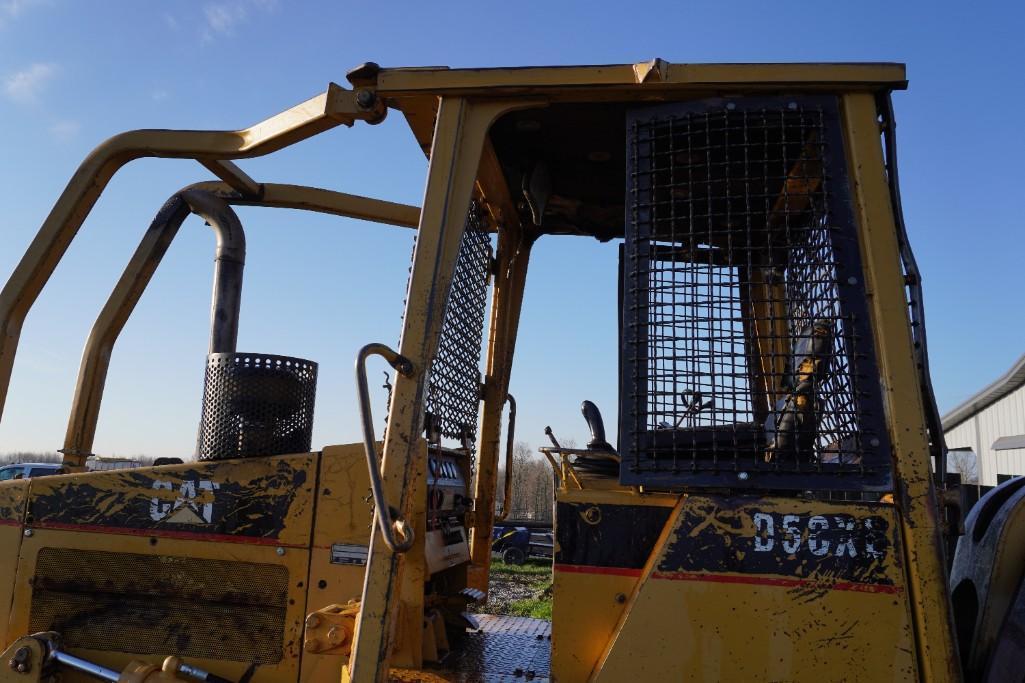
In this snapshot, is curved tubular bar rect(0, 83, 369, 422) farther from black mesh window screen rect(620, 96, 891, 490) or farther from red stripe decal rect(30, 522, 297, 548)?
black mesh window screen rect(620, 96, 891, 490)

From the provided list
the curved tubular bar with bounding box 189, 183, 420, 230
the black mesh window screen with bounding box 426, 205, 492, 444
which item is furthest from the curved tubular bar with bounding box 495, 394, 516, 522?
the curved tubular bar with bounding box 189, 183, 420, 230

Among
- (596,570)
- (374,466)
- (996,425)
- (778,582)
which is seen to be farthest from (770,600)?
(996,425)

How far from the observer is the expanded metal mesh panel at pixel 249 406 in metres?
3.32

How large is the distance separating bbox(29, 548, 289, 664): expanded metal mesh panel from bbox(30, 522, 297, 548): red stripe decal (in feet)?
0.27

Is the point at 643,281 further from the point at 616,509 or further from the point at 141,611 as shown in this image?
the point at 141,611

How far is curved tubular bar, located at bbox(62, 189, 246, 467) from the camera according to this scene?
426cm

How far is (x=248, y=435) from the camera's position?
10.9 feet

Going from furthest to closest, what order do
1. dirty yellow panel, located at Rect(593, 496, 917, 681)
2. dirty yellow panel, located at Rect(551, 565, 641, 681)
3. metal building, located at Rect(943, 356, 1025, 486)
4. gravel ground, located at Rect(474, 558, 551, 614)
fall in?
metal building, located at Rect(943, 356, 1025, 486) < gravel ground, located at Rect(474, 558, 551, 614) < dirty yellow panel, located at Rect(551, 565, 641, 681) < dirty yellow panel, located at Rect(593, 496, 917, 681)

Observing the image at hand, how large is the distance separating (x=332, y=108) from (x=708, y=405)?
176 centimetres

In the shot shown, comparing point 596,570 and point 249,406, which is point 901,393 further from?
point 249,406

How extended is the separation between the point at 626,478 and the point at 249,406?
1.56 meters

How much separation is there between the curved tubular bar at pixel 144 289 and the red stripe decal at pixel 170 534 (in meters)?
1.09

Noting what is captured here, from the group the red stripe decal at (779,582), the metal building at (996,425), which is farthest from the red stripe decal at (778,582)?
the metal building at (996,425)

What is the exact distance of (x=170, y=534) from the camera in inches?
127
